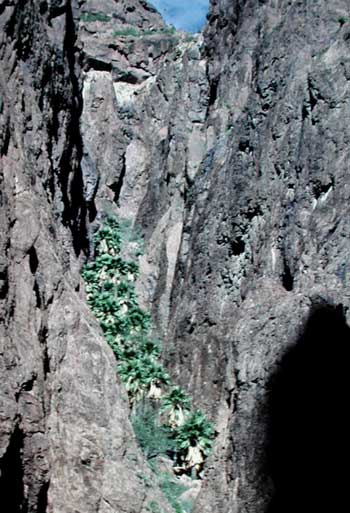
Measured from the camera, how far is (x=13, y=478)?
14.3 m

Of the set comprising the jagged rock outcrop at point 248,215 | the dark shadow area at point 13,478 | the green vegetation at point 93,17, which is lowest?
the dark shadow area at point 13,478

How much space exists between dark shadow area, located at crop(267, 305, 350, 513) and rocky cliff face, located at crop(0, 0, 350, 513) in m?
0.04

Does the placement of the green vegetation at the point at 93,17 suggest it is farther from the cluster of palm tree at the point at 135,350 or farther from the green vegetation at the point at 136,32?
the cluster of palm tree at the point at 135,350

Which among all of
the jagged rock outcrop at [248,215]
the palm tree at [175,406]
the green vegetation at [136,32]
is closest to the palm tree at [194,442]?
the palm tree at [175,406]

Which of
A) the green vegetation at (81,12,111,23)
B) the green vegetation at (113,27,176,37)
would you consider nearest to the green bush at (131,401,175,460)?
the green vegetation at (113,27,176,37)

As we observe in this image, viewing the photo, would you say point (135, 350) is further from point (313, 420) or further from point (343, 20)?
point (343, 20)

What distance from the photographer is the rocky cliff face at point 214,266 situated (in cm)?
1638

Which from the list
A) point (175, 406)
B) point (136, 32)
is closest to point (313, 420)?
point (175, 406)

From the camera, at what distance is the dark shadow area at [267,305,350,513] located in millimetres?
16250

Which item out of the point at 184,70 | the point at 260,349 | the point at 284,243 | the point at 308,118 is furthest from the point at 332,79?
the point at 184,70

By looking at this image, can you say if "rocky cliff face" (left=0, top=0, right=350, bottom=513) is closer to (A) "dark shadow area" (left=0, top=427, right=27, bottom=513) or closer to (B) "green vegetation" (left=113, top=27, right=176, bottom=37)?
(A) "dark shadow area" (left=0, top=427, right=27, bottom=513)

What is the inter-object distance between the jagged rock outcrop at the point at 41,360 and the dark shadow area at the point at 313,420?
4029mm

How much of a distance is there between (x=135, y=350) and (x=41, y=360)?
13682mm

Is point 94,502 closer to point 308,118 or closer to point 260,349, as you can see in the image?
point 260,349
